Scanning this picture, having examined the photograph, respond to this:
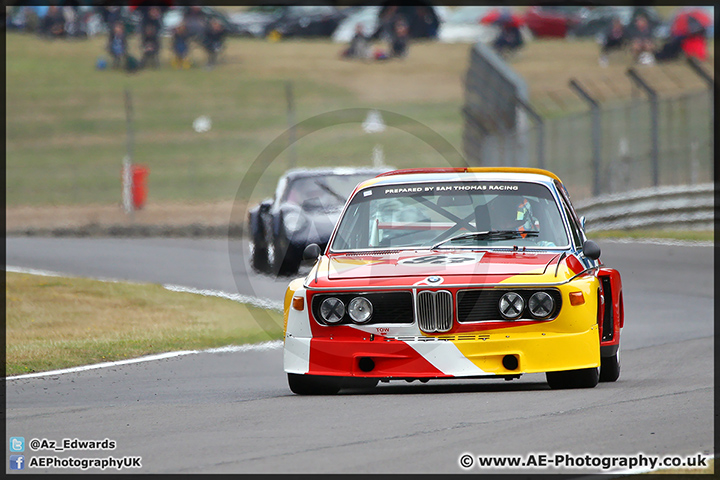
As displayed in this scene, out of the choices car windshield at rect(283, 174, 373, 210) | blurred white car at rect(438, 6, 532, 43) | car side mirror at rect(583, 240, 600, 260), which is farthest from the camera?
blurred white car at rect(438, 6, 532, 43)

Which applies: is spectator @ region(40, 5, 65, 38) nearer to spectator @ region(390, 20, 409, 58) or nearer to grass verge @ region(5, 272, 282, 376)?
spectator @ region(390, 20, 409, 58)

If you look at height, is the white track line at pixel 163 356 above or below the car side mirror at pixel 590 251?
below

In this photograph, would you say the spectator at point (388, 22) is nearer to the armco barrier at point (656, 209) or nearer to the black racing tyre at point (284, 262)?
the armco barrier at point (656, 209)

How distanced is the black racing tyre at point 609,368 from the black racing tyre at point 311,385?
1805mm

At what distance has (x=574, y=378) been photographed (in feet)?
26.1

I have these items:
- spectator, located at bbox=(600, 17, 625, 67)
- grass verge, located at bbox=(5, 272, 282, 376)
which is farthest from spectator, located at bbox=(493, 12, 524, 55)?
grass verge, located at bbox=(5, 272, 282, 376)

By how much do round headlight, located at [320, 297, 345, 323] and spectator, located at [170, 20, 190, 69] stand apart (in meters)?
38.7

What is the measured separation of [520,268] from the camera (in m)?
7.73

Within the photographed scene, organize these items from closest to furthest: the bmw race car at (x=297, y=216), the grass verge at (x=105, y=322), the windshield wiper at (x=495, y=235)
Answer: the windshield wiper at (x=495, y=235) → the grass verge at (x=105, y=322) → the bmw race car at (x=297, y=216)

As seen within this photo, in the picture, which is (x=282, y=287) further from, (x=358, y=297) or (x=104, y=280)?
→ (x=358, y=297)

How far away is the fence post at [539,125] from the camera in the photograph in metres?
22.3

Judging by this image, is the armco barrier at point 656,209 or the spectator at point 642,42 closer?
the armco barrier at point 656,209

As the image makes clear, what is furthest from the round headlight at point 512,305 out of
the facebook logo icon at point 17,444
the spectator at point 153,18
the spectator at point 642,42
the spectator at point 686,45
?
the spectator at point 642,42

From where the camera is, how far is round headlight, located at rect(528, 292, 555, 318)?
7.62 metres
